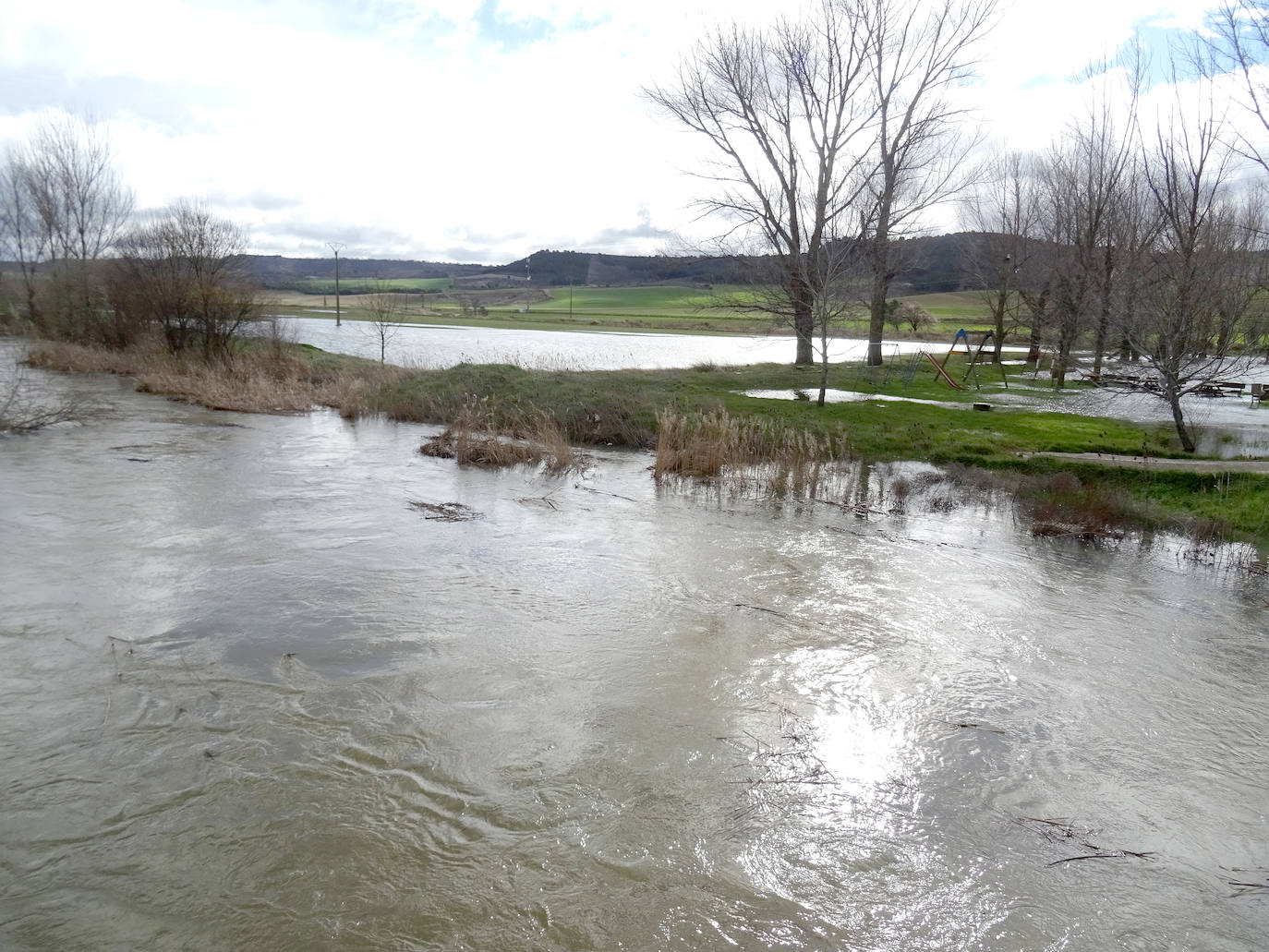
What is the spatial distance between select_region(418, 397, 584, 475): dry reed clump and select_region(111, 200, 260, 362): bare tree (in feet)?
41.3

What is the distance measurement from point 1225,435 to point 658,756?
17.6 metres

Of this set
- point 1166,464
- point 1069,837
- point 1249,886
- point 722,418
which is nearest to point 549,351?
point 722,418

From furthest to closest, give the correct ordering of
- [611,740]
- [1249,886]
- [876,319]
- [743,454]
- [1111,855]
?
1. [876,319]
2. [743,454]
3. [611,740]
4. [1111,855]
5. [1249,886]

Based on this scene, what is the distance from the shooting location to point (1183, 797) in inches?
243

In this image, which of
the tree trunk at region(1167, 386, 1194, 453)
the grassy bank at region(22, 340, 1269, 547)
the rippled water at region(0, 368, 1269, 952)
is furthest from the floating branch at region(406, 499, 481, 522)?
the tree trunk at region(1167, 386, 1194, 453)

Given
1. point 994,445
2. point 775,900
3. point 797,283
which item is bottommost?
point 775,900

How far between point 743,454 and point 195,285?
2000cm

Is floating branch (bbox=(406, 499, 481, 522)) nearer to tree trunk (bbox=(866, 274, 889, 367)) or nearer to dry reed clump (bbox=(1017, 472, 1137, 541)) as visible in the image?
dry reed clump (bbox=(1017, 472, 1137, 541))

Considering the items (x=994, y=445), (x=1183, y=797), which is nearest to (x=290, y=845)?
(x=1183, y=797)

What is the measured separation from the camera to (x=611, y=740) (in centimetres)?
655

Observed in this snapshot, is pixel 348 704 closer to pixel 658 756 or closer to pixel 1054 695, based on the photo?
pixel 658 756

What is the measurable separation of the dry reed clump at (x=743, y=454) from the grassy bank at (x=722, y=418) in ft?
0.12

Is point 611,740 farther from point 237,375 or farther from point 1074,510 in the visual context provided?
point 237,375

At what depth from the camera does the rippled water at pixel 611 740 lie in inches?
190
